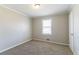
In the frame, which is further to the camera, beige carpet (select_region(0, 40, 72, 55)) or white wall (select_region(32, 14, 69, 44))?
white wall (select_region(32, 14, 69, 44))

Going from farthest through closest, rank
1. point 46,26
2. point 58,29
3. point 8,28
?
point 46,26 < point 58,29 < point 8,28

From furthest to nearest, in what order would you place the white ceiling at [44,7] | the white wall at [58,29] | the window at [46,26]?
the window at [46,26] < the white wall at [58,29] < the white ceiling at [44,7]

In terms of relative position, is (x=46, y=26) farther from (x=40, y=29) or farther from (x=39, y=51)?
(x=39, y=51)

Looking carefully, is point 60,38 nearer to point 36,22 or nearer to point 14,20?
point 36,22

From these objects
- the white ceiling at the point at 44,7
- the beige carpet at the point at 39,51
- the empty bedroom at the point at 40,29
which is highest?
the white ceiling at the point at 44,7

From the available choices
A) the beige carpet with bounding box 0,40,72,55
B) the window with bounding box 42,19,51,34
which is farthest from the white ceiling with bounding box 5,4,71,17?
the beige carpet with bounding box 0,40,72,55

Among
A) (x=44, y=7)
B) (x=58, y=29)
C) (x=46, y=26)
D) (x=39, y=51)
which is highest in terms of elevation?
(x=44, y=7)

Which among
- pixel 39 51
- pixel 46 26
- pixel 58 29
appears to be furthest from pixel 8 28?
pixel 58 29

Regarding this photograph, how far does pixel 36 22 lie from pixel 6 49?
3460 mm

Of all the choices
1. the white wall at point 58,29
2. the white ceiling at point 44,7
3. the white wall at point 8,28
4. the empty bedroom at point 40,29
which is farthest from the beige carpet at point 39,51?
the white ceiling at point 44,7

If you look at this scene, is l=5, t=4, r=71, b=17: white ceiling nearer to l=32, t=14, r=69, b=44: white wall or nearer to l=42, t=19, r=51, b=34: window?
l=32, t=14, r=69, b=44: white wall

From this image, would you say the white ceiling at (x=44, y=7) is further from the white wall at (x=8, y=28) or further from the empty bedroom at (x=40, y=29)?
the white wall at (x=8, y=28)

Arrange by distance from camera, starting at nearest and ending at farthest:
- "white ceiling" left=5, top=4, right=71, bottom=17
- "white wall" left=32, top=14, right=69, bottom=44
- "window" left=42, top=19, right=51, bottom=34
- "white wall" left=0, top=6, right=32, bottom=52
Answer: "white ceiling" left=5, top=4, right=71, bottom=17, "white wall" left=0, top=6, right=32, bottom=52, "white wall" left=32, top=14, right=69, bottom=44, "window" left=42, top=19, right=51, bottom=34

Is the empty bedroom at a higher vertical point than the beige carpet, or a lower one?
higher
